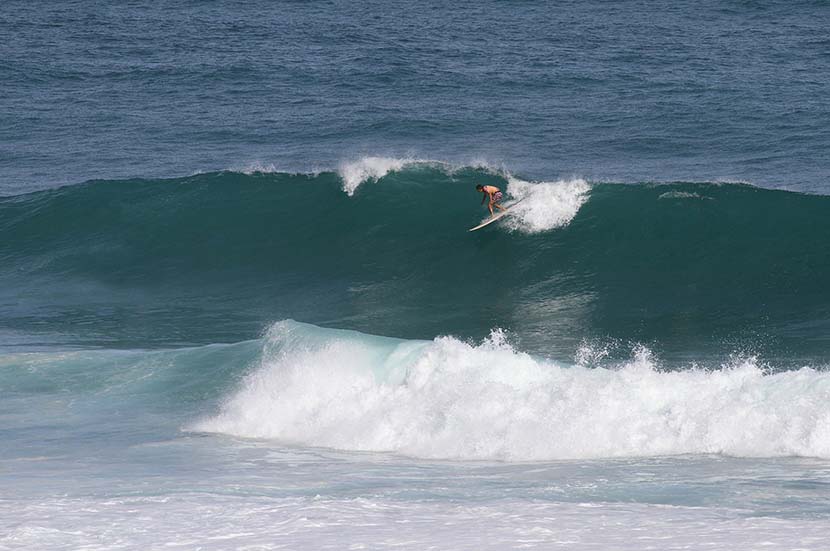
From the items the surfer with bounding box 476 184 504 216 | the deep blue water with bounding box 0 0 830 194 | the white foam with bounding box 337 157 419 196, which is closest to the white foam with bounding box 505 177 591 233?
the surfer with bounding box 476 184 504 216

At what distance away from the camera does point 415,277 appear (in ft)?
68.1

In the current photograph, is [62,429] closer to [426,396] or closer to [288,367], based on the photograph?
[288,367]

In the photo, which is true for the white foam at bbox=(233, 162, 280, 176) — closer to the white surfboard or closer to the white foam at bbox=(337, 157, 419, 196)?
the white foam at bbox=(337, 157, 419, 196)

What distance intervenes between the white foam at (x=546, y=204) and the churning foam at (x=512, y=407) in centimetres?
746

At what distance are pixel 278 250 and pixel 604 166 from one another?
23.5 feet

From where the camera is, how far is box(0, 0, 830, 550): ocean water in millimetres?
10625

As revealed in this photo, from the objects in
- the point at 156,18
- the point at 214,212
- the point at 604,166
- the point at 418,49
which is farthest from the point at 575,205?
the point at 156,18

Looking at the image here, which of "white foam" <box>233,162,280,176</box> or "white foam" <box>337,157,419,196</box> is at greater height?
"white foam" <box>233,162,280,176</box>

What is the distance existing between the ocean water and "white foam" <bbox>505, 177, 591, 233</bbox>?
0.06 m

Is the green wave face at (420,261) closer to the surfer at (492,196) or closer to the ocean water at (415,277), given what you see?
the ocean water at (415,277)

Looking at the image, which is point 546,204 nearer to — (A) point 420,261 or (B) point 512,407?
(A) point 420,261

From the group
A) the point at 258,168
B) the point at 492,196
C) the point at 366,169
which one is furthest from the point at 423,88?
the point at 492,196

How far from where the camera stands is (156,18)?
136ft

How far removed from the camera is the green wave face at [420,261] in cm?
1839
